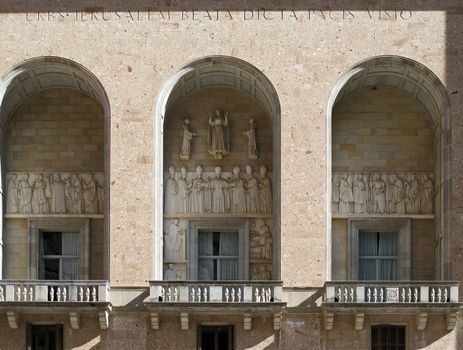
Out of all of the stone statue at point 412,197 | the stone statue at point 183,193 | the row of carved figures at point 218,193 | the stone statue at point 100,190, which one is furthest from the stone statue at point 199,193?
the stone statue at point 412,197

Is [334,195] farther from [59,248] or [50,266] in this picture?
[50,266]

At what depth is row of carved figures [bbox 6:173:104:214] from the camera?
40844 mm

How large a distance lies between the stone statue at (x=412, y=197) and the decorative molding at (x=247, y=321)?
210 inches

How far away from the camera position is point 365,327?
127ft

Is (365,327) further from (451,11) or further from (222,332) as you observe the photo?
(451,11)

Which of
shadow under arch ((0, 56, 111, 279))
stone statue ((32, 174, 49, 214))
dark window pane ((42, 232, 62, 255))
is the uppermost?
shadow under arch ((0, 56, 111, 279))

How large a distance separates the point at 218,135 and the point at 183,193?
5.73 feet

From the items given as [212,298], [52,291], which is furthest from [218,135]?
[52,291]

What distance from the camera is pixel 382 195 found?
40750 mm

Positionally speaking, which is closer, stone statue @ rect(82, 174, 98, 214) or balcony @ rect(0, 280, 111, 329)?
balcony @ rect(0, 280, 111, 329)

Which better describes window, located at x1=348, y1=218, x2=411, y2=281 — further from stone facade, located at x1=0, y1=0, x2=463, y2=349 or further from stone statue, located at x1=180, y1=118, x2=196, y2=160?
stone statue, located at x1=180, y1=118, x2=196, y2=160

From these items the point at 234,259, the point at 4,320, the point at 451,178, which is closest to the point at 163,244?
the point at 234,259

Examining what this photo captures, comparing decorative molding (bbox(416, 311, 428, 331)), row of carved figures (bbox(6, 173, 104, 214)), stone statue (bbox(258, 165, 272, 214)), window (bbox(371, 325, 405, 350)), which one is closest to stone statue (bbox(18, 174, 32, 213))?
row of carved figures (bbox(6, 173, 104, 214))

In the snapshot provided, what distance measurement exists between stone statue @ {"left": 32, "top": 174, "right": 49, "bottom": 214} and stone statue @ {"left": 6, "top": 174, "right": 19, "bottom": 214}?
1.44 feet
